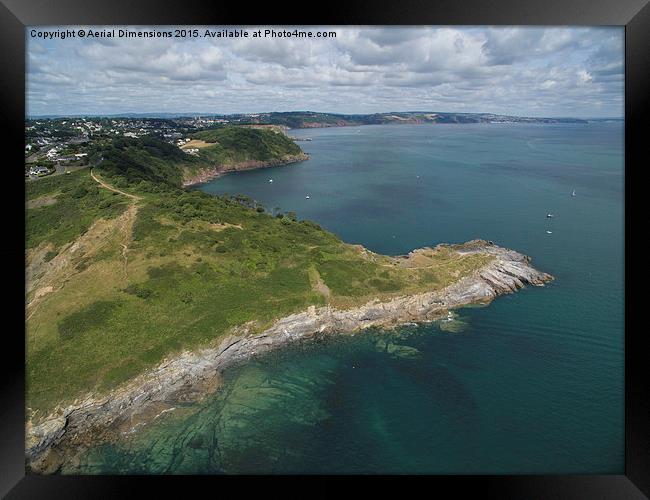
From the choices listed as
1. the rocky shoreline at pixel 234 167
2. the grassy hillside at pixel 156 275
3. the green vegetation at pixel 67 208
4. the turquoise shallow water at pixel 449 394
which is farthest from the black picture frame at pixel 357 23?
the rocky shoreline at pixel 234 167

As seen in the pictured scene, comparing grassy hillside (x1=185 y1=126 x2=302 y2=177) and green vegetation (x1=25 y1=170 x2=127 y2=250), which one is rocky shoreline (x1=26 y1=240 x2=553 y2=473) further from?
grassy hillside (x1=185 y1=126 x2=302 y2=177)

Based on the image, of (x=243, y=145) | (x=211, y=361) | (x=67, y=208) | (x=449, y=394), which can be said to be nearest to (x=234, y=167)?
(x=243, y=145)

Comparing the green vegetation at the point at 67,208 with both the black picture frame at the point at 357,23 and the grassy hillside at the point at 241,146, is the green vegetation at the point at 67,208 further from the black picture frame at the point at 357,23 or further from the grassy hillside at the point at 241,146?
the grassy hillside at the point at 241,146

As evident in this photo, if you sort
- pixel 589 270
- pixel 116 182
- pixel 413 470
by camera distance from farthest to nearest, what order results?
pixel 116 182
pixel 589 270
pixel 413 470

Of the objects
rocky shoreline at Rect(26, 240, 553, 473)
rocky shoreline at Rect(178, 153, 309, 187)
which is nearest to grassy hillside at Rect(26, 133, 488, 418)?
rocky shoreline at Rect(26, 240, 553, 473)

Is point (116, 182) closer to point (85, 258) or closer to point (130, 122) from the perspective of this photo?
point (85, 258)

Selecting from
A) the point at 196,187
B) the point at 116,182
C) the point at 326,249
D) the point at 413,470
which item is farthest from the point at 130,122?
the point at 413,470
